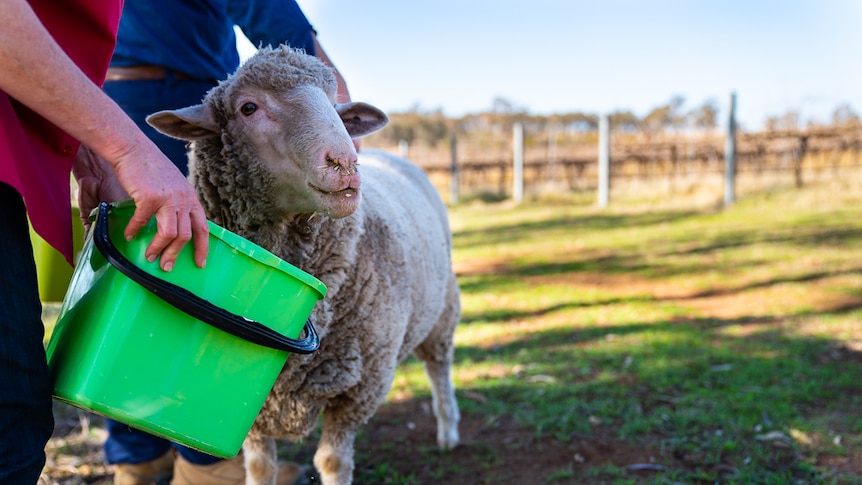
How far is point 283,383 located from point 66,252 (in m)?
0.93

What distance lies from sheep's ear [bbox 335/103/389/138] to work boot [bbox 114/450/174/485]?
1.68 m

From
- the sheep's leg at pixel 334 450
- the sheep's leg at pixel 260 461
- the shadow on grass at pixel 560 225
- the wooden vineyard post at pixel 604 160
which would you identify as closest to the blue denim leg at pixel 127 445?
the sheep's leg at pixel 260 461

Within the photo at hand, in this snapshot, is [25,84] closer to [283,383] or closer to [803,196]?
[283,383]

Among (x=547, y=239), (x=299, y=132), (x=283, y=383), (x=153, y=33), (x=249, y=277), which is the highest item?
(x=153, y=33)

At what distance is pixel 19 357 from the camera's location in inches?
45.5

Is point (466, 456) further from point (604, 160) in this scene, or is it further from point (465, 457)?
point (604, 160)

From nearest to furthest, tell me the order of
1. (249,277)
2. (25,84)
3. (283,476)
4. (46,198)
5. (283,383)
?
(25,84) < (46,198) < (249,277) < (283,383) < (283,476)

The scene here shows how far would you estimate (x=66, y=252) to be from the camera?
132cm

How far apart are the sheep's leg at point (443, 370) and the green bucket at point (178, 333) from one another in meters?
2.01

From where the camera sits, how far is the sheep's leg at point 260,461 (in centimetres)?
238

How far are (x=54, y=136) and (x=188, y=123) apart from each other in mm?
703

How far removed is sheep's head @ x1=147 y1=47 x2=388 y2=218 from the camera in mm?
1786

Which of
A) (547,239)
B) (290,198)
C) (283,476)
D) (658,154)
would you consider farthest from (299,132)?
(658,154)

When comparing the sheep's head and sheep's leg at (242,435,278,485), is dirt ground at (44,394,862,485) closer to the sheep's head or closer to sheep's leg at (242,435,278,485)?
sheep's leg at (242,435,278,485)
